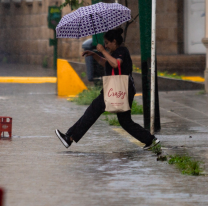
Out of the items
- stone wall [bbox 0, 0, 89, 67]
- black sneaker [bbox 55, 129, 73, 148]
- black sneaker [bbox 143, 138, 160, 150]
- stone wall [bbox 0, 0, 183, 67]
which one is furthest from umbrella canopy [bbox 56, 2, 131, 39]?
stone wall [bbox 0, 0, 89, 67]

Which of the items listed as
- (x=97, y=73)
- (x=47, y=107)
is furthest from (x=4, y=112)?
(x=97, y=73)

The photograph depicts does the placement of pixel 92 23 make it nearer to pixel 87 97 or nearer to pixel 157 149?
pixel 157 149

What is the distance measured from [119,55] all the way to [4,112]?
4.85 meters

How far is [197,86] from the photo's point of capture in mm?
16219

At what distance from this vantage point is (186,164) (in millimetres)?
6812

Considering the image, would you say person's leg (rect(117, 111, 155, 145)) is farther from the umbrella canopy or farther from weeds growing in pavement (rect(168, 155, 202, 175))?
the umbrella canopy

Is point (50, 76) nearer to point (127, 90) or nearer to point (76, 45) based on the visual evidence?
point (76, 45)

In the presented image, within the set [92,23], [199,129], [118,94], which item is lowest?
[199,129]

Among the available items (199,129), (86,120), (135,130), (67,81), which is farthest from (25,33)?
(135,130)

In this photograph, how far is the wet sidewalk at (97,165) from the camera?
5.54 meters

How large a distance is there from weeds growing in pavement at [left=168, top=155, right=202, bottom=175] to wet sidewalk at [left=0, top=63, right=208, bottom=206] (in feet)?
0.29

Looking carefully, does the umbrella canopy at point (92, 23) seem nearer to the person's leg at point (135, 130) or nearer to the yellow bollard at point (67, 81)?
the person's leg at point (135, 130)

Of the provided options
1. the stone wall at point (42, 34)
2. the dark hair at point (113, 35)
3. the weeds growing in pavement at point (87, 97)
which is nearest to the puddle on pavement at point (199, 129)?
the dark hair at point (113, 35)

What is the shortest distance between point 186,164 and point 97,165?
97 cm
